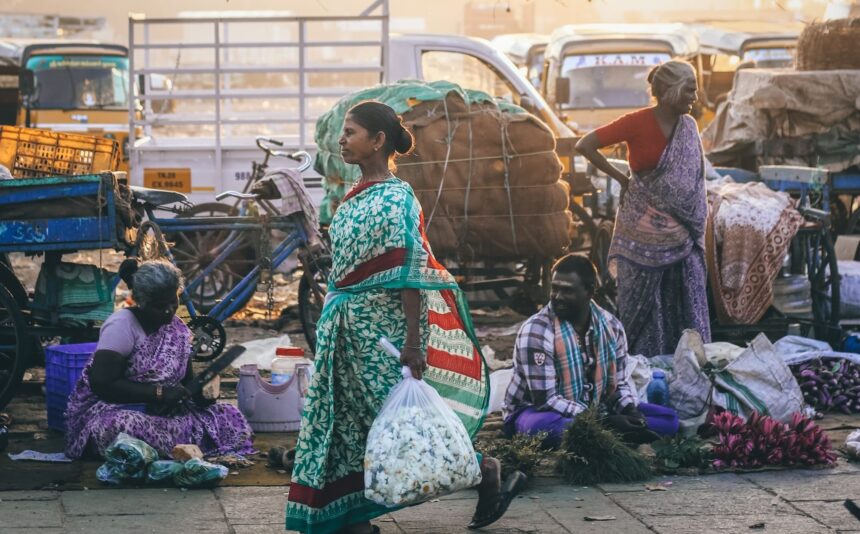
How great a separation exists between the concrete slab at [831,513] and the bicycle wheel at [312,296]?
3553 millimetres

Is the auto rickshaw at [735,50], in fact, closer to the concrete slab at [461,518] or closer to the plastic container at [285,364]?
the plastic container at [285,364]

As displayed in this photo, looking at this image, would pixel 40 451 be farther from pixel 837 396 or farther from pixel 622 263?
pixel 837 396

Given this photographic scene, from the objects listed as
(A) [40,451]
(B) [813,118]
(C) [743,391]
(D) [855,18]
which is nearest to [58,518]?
(A) [40,451]

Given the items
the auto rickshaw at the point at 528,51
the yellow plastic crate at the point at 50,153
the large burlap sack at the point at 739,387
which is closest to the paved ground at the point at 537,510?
the large burlap sack at the point at 739,387

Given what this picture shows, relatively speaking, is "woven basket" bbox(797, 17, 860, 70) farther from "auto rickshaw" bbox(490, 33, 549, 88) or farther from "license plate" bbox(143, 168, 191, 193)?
"auto rickshaw" bbox(490, 33, 549, 88)

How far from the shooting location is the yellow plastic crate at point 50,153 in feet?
22.9

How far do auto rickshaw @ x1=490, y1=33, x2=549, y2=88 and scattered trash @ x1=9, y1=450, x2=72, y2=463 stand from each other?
13709 mm

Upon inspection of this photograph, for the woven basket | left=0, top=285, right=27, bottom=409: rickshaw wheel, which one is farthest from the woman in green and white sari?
the woven basket

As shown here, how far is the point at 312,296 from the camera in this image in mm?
8430

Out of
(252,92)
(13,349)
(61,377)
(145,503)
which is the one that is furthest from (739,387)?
(252,92)

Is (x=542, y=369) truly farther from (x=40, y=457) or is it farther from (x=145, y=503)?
(x=40, y=457)

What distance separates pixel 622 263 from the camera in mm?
7215

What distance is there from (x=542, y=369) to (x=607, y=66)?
10.1 meters

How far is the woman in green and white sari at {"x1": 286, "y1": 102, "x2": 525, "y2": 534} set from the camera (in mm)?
4285
